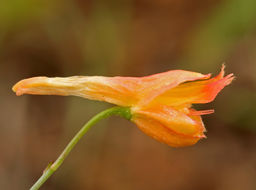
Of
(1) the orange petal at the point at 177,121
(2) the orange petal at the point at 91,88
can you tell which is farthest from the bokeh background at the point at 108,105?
(1) the orange petal at the point at 177,121

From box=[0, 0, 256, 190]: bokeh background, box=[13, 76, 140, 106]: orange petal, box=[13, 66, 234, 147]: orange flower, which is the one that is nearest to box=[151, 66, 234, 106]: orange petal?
box=[13, 66, 234, 147]: orange flower

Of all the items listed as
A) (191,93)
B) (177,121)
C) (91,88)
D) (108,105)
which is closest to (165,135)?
(177,121)

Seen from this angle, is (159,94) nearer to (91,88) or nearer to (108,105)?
(91,88)

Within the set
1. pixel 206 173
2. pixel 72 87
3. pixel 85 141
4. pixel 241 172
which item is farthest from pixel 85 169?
pixel 72 87

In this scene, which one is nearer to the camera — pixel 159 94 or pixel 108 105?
pixel 159 94

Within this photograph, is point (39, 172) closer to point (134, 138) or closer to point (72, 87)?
point (134, 138)

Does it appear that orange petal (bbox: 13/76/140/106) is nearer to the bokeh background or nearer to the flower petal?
the flower petal

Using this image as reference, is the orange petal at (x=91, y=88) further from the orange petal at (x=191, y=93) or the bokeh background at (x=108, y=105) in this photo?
the bokeh background at (x=108, y=105)
